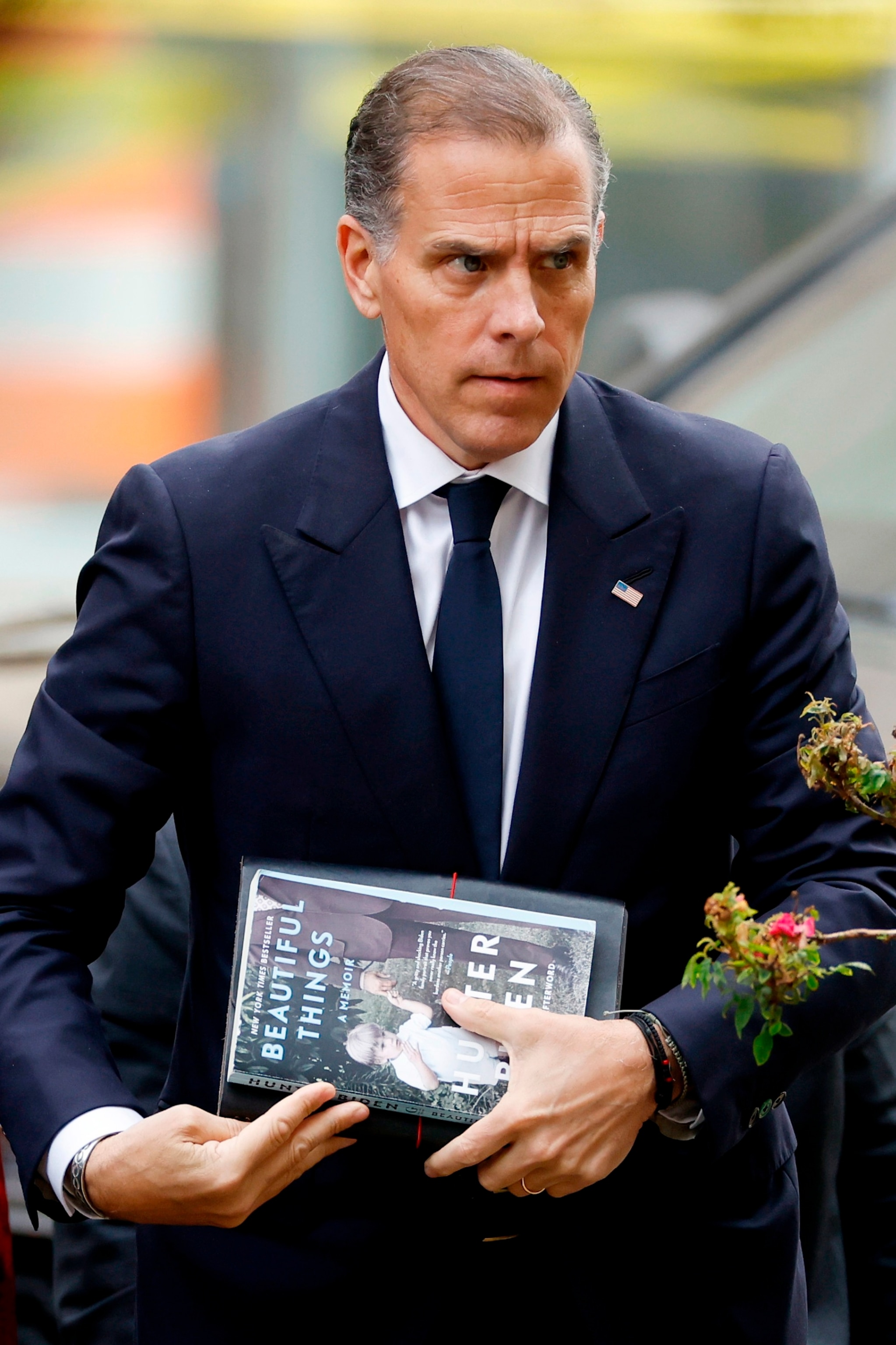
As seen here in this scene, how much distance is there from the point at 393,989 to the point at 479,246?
60 centimetres

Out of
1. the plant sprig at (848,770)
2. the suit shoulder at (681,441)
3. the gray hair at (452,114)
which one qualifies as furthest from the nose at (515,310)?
the plant sprig at (848,770)

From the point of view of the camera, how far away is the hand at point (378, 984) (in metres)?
1.25

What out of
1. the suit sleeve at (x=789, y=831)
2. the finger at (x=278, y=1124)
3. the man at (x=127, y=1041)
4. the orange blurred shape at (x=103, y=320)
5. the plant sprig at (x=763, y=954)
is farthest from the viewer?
the orange blurred shape at (x=103, y=320)

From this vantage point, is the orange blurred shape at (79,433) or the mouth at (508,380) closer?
the mouth at (508,380)

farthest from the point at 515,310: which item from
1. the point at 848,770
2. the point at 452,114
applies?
the point at 848,770

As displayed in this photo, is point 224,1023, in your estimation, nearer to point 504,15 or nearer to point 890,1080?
point 890,1080

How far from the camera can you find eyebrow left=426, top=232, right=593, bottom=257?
4.43 feet

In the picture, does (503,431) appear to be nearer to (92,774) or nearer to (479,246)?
(479,246)

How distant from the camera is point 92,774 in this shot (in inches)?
55.7

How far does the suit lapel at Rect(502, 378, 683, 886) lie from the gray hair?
0.26 meters

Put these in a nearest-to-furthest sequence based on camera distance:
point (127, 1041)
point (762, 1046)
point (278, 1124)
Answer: point (762, 1046), point (278, 1124), point (127, 1041)

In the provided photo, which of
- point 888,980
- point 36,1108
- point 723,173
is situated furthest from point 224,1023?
point 723,173

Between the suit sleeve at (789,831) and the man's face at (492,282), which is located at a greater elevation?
the man's face at (492,282)

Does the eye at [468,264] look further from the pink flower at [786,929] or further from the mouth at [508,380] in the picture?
the pink flower at [786,929]
